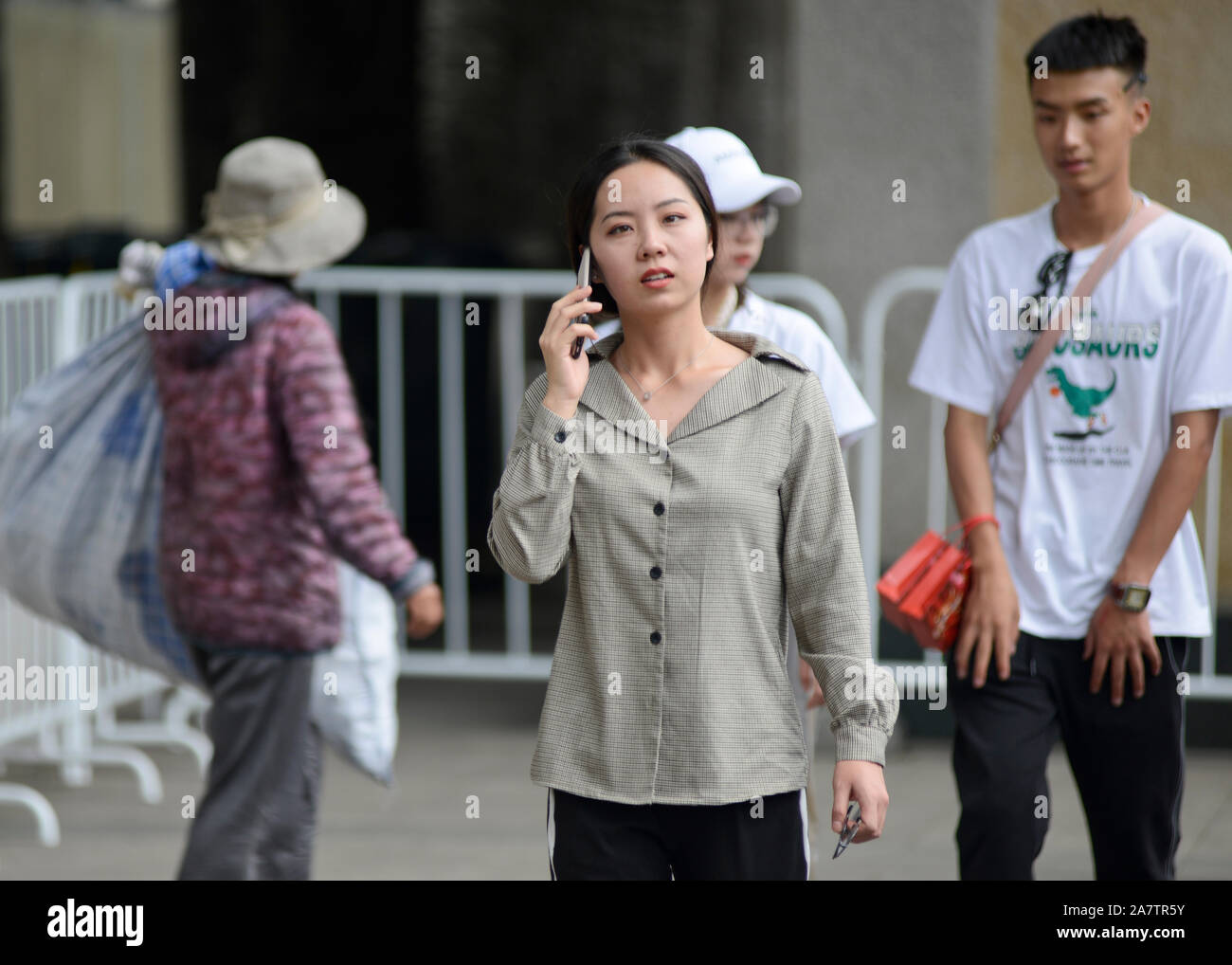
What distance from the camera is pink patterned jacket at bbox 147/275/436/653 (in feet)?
13.2

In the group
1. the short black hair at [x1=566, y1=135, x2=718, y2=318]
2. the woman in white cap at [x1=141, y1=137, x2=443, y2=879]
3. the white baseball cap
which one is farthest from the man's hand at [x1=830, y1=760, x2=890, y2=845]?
the woman in white cap at [x1=141, y1=137, x2=443, y2=879]

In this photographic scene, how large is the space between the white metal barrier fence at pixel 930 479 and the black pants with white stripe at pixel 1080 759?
227cm

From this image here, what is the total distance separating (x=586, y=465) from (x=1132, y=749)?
1516 mm

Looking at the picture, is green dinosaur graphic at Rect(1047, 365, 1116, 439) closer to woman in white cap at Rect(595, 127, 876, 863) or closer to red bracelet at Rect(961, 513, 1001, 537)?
red bracelet at Rect(961, 513, 1001, 537)

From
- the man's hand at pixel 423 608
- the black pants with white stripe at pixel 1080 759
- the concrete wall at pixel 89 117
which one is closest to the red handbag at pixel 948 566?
the black pants with white stripe at pixel 1080 759

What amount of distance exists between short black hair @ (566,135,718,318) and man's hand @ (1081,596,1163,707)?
129 centimetres

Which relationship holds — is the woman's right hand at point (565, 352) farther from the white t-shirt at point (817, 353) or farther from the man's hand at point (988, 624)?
the man's hand at point (988, 624)

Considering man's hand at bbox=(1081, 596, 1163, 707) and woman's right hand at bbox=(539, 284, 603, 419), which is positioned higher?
woman's right hand at bbox=(539, 284, 603, 419)

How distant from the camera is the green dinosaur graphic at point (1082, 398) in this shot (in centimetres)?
360

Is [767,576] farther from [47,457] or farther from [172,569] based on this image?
[47,457]

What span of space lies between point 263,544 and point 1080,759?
1.89 m

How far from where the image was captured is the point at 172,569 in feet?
13.5

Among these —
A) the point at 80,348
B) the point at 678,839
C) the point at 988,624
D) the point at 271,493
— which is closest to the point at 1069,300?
the point at 988,624
